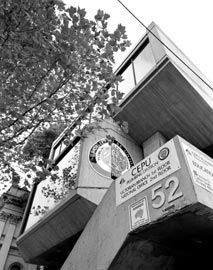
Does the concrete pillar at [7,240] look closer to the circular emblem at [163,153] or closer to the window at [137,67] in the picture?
the window at [137,67]

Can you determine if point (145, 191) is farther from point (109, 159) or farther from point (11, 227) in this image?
point (11, 227)

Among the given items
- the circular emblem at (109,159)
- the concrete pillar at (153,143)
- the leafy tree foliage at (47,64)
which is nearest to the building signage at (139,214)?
the leafy tree foliage at (47,64)

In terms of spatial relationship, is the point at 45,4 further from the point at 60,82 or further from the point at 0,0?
the point at 60,82

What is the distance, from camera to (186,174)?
323 centimetres

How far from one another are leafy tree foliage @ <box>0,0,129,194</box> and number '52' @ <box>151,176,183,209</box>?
2.42 metres

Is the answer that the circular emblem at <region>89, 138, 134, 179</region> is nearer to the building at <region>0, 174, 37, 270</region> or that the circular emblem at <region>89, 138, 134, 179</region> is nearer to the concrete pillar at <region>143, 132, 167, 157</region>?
the concrete pillar at <region>143, 132, 167, 157</region>

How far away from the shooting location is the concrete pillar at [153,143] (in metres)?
8.48

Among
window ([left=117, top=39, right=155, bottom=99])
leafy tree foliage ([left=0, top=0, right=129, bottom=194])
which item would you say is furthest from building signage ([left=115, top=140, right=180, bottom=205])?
window ([left=117, top=39, right=155, bottom=99])

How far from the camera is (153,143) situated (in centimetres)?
868

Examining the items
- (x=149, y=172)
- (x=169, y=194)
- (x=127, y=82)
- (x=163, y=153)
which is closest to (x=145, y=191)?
(x=149, y=172)

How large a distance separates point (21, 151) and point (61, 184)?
2576mm

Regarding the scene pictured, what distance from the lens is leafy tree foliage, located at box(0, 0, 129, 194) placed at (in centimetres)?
457

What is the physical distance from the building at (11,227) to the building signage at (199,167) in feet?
30.7

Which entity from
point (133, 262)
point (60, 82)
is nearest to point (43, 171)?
point (60, 82)
